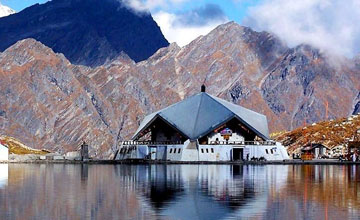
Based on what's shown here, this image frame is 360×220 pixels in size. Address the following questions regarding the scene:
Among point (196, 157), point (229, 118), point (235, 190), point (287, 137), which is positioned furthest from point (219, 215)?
point (287, 137)

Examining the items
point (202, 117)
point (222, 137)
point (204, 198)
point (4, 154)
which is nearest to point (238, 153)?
point (222, 137)

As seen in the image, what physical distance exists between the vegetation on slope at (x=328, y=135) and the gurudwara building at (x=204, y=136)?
3236cm

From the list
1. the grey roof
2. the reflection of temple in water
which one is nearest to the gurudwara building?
the grey roof

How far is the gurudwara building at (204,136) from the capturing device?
11388 centimetres

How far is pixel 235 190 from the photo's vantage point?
46.7 meters

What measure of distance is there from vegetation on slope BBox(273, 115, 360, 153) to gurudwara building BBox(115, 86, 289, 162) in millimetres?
32361

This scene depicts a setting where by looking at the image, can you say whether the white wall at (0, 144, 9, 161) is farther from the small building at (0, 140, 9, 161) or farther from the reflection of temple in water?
the reflection of temple in water

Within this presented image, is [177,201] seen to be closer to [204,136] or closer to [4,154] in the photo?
[204,136]

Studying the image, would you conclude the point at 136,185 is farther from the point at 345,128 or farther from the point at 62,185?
the point at 345,128

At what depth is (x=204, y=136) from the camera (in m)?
121

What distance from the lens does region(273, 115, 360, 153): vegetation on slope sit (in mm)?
161250

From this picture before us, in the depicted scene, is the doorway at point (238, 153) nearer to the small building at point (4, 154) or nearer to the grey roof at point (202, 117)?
the grey roof at point (202, 117)

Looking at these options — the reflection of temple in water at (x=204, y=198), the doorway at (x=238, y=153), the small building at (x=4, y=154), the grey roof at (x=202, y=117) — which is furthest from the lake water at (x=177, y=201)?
the small building at (x=4, y=154)

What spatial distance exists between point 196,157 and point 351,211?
7806 cm
